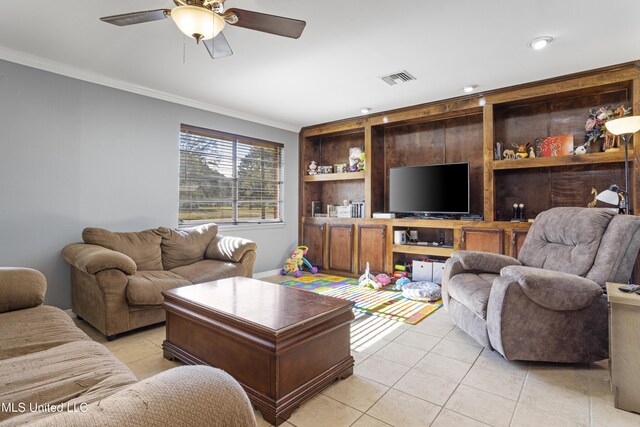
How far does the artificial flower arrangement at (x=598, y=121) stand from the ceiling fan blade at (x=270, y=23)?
3.38 m

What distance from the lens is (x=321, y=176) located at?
5.48 m

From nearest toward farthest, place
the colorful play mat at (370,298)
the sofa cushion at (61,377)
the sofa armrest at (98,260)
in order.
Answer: the sofa cushion at (61,377) < the sofa armrest at (98,260) < the colorful play mat at (370,298)

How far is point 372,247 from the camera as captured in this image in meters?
4.84

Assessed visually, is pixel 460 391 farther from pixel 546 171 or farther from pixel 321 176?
pixel 321 176

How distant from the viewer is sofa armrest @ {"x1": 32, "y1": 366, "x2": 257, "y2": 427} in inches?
22.5

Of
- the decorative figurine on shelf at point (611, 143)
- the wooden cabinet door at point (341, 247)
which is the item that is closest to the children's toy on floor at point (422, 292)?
the wooden cabinet door at point (341, 247)

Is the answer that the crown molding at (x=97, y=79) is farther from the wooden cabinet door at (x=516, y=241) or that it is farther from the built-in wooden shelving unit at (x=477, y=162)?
the wooden cabinet door at (x=516, y=241)

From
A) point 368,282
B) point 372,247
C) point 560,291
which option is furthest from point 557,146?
point 368,282

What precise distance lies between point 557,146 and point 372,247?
2513 millimetres

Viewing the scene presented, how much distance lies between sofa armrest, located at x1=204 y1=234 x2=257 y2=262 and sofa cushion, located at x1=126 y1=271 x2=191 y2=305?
0.64 m

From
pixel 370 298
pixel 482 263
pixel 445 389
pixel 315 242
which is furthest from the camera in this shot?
pixel 315 242

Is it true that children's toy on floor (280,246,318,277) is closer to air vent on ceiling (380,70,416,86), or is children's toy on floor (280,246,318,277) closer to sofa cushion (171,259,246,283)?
sofa cushion (171,259,246,283)

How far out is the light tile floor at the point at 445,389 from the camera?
5.54ft

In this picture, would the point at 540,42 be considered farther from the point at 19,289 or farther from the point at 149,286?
the point at 19,289
